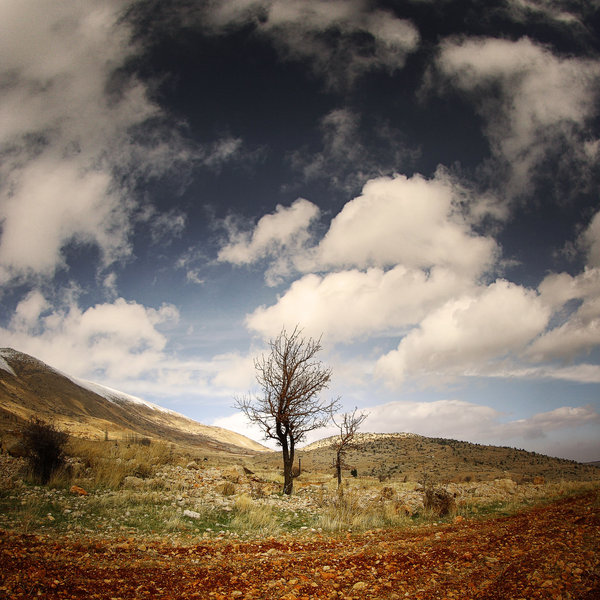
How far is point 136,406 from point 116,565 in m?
144

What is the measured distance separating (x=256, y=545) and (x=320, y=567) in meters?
2.31

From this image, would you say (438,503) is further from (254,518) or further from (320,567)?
(320,567)

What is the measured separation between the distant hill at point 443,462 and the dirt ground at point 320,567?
32266 millimetres

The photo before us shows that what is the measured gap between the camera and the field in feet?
13.8

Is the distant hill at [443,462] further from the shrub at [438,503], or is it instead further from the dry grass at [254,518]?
the dry grass at [254,518]

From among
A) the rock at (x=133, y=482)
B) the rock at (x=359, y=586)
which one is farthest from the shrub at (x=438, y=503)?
the rock at (x=133, y=482)

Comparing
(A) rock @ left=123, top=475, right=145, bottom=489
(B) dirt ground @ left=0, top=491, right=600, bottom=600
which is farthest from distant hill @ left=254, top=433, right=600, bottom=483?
(B) dirt ground @ left=0, top=491, right=600, bottom=600

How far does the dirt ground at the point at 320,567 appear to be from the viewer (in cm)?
402

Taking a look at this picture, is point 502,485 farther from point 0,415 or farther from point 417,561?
point 0,415

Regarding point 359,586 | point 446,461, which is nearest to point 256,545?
point 359,586

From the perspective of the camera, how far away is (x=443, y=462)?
49875 millimetres

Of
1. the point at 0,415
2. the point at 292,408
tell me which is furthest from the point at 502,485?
the point at 0,415

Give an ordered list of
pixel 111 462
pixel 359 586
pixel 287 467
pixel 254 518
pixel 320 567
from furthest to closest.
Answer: pixel 287 467, pixel 111 462, pixel 254 518, pixel 320 567, pixel 359 586

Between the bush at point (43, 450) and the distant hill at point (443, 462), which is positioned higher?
the bush at point (43, 450)
